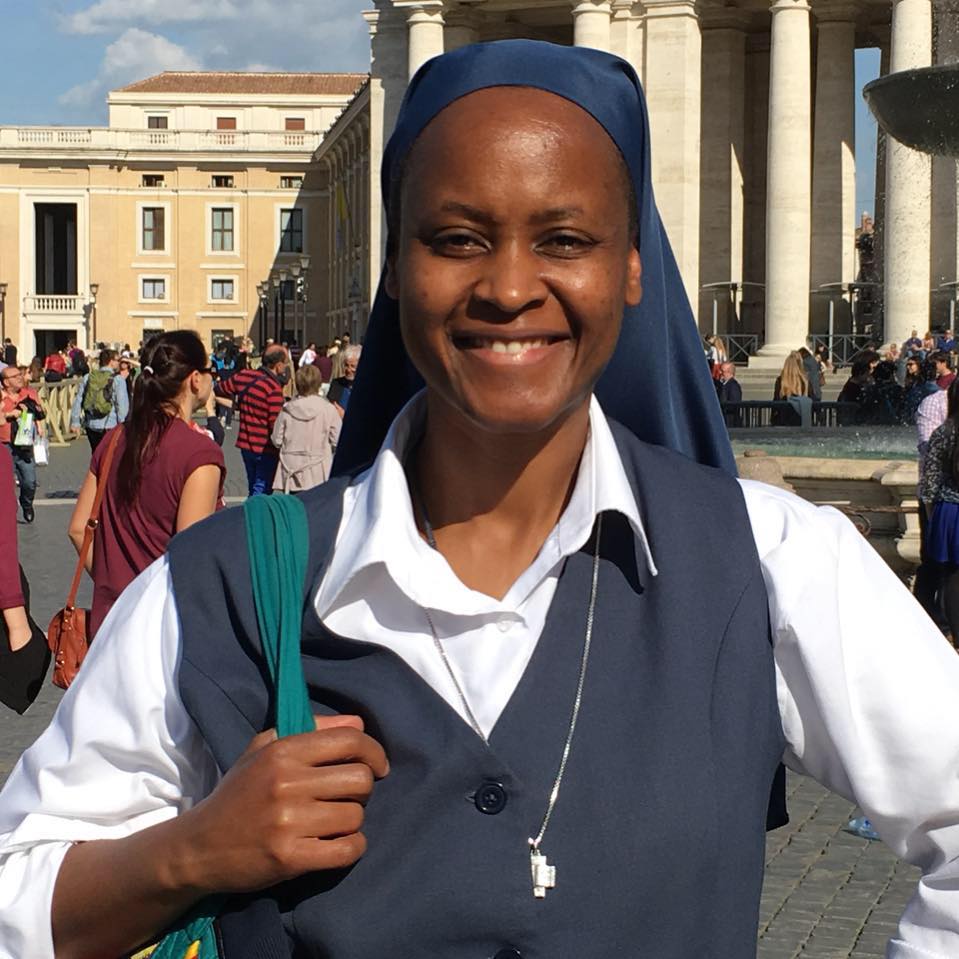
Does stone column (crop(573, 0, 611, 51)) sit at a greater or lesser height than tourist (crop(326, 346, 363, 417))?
greater

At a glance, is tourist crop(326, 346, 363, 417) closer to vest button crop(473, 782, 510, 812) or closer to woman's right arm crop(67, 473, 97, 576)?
woman's right arm crop(67, 473, 97, 576)

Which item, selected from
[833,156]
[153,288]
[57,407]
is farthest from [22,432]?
[153,288]

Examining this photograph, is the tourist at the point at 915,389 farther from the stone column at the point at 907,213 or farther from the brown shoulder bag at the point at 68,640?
the stone column at the point at 907,213

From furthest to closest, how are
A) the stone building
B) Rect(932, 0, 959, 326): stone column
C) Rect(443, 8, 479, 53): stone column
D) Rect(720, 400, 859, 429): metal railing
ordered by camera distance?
Rect(443, 8, 479, 53): stone column, the stone building, Rect(932, 0, 959, 326): stone column, Rect(720, 400, 859, 429): metal railing

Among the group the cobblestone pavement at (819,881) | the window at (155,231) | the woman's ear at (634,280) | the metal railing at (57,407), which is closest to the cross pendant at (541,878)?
the woman's ear at (634,280)

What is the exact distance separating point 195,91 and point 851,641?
282 ft

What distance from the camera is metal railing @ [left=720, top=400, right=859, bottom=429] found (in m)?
19.9

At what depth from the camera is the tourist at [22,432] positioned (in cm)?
1584

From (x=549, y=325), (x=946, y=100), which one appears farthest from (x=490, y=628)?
(x=946, y=100)

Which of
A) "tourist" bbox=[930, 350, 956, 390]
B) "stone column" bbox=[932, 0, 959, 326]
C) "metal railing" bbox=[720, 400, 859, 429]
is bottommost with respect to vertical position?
"metal railing" bbox=[720, 400, 859, 429]

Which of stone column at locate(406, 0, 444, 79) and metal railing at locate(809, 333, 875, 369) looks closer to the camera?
metal railing at locate(809, 333, 875, 369)

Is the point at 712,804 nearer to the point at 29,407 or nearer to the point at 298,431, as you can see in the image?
the point at 298,431

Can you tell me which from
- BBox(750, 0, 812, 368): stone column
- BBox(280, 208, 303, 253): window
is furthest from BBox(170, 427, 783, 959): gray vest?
BBox(280, 208, 303, 253): window

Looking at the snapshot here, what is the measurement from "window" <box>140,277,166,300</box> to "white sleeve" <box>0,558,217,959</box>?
243ft
